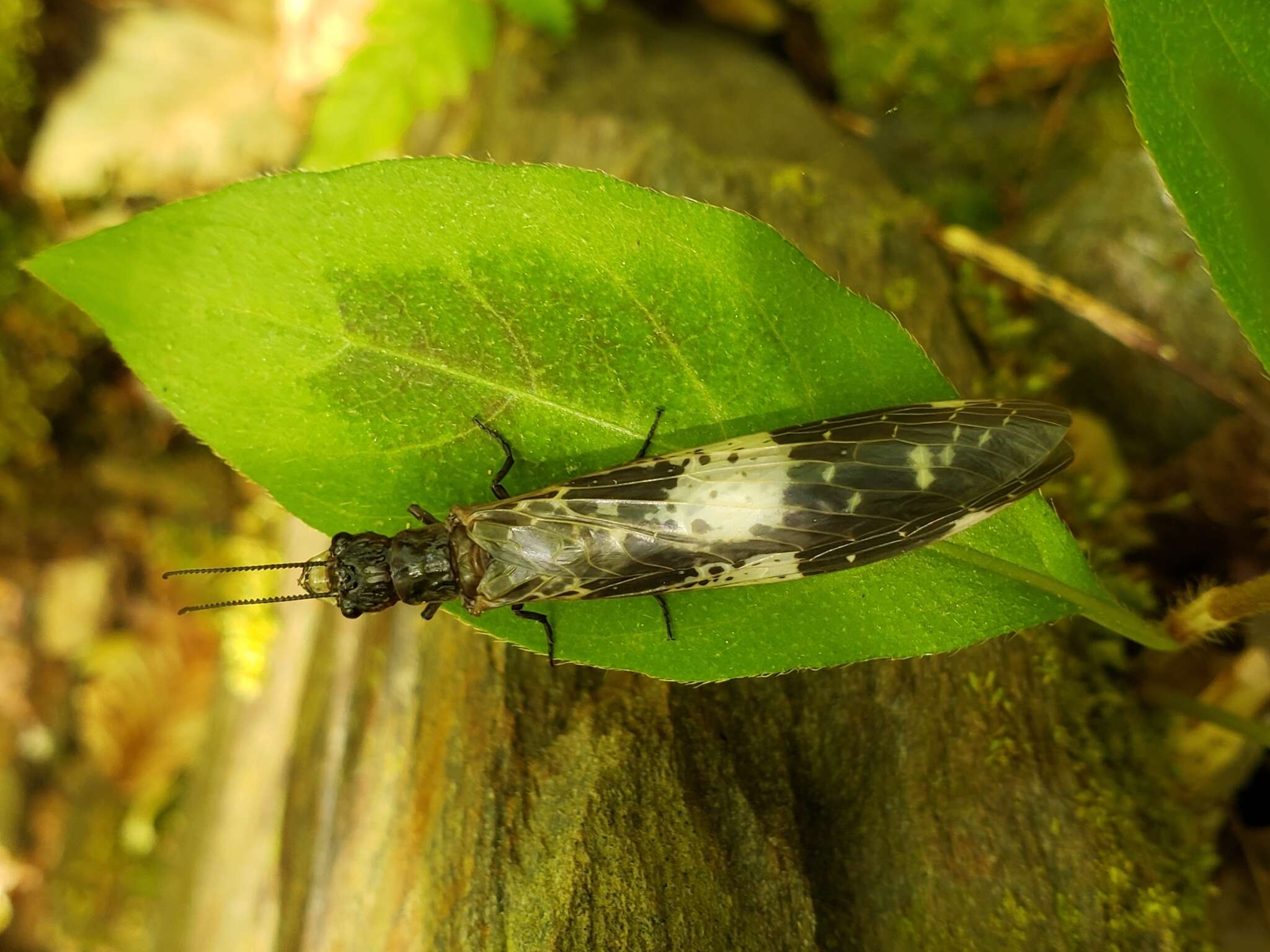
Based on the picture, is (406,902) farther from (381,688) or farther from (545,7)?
(545,7)

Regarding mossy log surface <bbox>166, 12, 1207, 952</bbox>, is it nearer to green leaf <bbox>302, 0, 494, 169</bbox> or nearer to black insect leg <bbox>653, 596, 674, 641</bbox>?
black insect leg <bbox>653, 596, 674, 641</bbox>

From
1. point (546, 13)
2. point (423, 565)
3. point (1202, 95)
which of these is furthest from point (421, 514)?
point (546, 13)

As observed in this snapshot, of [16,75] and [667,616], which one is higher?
[16,75]

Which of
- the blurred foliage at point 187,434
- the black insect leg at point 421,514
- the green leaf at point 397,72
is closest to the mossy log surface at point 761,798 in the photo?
the blurred foliage at point 187,434

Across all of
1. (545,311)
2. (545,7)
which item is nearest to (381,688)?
(545,311)

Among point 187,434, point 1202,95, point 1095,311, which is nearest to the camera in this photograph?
point 1202,95

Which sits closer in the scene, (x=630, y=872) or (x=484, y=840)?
(x=630, y=872)

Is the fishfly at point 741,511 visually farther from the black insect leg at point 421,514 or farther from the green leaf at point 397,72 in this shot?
the green leaf at point 397,72

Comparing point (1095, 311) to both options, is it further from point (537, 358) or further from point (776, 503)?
point (537, 358)
